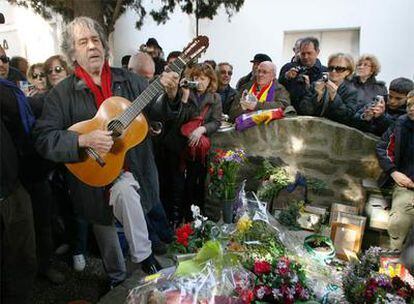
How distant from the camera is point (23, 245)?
2.09m

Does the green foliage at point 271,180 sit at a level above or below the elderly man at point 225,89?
below

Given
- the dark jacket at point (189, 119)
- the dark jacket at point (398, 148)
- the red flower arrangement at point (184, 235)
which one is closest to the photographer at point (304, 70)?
the dark jacket at point (189, 119)

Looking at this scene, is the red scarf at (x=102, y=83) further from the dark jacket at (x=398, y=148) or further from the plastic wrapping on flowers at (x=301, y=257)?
the dark jacket at (x=398, y=148)

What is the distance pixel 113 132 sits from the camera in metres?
2.23

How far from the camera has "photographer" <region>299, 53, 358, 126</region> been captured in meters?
3.52

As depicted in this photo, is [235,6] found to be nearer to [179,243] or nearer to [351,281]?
[179,243]

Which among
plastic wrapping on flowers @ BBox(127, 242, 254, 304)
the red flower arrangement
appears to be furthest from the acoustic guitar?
the red flower arrangement

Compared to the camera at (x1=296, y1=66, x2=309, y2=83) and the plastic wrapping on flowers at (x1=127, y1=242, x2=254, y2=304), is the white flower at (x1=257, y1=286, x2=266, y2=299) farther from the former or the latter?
the camera at (x1=296, y1=66, x2=309, y2=83)

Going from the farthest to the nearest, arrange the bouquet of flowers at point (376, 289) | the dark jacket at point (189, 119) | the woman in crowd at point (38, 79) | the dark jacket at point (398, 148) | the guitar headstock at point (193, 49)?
1. the dark jacket at point (189, 119)
2. the woman in crowd at point (38, 79)
3. the dark jacket at point (398, 148)
4. the guitar headstock at point (193, 49)
5. the bouquet of flowers at point (376, 289)

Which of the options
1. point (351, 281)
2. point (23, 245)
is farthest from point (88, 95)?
point (351, 281)

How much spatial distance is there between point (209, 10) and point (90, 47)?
552 centimetres

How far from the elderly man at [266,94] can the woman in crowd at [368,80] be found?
0.77 meters

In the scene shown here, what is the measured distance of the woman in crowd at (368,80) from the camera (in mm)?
3629

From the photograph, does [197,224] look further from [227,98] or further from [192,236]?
[227,98]
